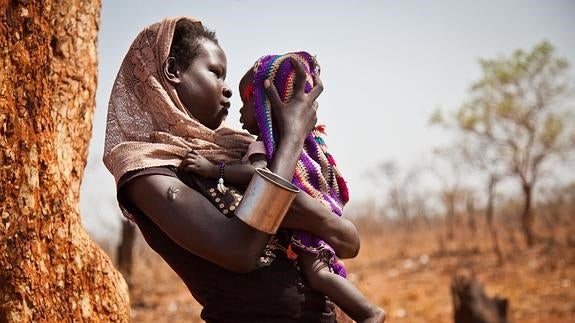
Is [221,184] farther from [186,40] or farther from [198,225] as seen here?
[186,40]

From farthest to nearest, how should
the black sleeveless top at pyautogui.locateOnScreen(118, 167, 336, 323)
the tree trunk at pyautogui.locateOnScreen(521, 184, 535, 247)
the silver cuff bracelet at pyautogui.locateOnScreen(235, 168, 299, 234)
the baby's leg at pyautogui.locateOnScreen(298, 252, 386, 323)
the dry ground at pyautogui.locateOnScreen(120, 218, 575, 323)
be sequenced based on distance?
the tree trunk at pyautogui.locateOnScreen(521, 184, 535, 247)
the dry ground at pyautogui.locateOnScreen(120, 218, 575, 323)
the baby's leg at pyautogui.locateOnScreen(298, 252, 386, 323)
the black sleeveless top at pyautogui.locateOnScreen(118, 167, 336, 323)
the silver cuff bracelet at pyautogui.locateOnScreen(235, 168, 299, 234)

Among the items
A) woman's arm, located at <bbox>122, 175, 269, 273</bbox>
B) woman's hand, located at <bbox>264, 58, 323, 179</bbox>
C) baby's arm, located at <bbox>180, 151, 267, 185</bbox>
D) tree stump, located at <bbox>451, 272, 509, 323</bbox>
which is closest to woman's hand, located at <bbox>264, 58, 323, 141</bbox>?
woman's hand, located at <bbox>264, 58, 323, 179</bbox>

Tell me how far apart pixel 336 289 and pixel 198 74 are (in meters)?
0.71

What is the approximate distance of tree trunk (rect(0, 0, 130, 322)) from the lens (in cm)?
174

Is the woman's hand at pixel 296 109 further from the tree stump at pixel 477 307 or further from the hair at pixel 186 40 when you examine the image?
the tree stump at pixel 477 307

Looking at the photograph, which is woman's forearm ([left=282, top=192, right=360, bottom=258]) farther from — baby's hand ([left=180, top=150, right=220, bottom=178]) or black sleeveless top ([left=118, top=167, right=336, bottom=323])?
baby's hand ([left=180, top=150, right=220, bottom=178])

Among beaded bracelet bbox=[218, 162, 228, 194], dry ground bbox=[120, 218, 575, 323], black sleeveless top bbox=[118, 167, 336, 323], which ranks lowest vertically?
black sleeveless top bbox=[118, 167, 336, 323]

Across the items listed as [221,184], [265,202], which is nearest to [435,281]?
[221,184]

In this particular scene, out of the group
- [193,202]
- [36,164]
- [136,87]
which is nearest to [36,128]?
[36,164]

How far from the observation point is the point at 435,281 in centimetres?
1527

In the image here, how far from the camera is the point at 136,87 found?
1.84 metres

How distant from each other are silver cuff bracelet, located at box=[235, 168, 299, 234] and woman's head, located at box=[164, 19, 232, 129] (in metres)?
0.40

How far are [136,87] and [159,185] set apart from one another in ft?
1.40

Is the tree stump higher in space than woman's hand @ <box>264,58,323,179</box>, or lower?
higher
